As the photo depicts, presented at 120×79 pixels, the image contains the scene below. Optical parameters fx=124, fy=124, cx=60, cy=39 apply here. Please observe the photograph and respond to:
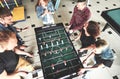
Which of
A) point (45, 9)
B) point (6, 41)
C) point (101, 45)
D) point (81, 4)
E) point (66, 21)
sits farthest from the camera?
point (66, 21)

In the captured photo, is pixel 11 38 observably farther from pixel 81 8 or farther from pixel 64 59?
pixel 81 8

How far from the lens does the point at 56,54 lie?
7.54ft

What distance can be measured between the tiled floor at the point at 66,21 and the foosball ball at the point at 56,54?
531mm

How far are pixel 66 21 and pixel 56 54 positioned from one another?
5.42 ft

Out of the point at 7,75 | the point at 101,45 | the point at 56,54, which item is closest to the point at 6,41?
the point at 7,75

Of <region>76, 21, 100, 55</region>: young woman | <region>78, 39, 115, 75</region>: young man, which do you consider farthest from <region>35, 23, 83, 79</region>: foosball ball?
<region>76, 21, 100, 55</region>: young woman

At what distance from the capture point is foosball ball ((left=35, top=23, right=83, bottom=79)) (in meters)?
2.04

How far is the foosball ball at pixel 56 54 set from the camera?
80.5 inches

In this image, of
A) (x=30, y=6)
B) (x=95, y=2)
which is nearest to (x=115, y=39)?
(x=95, y=2)

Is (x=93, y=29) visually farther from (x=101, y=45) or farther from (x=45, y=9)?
(x=45, y=9)

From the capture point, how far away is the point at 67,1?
14.7 feet

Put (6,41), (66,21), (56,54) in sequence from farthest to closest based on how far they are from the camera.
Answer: (66,21) < (56,54) < (6,41)

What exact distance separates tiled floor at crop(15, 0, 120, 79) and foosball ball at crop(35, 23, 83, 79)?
53 cm

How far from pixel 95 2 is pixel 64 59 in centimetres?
310
